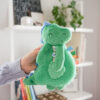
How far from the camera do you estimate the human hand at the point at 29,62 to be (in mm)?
709

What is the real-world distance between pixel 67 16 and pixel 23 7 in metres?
0.38

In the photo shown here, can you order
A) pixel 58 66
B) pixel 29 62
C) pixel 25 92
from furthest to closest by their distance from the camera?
1. pixel 25 92
2. pixel 29 62
3. pixel 58 66

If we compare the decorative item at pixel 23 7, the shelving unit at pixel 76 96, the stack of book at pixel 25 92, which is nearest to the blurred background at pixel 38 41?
the decorative item at pixel 23 7

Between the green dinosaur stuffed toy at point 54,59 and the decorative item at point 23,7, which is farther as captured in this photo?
the decorative item at point 23,7

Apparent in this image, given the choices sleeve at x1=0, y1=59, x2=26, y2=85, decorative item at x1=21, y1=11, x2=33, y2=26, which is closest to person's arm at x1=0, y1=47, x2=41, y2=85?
sleeve at x1=0, y1=59, x2=26, y2=85

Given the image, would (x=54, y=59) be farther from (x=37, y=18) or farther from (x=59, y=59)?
(x=37, y=18)

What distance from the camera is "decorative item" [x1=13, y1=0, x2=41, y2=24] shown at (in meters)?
1.23

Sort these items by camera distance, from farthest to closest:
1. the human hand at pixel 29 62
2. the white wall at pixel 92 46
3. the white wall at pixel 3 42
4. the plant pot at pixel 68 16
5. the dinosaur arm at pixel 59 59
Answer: the white wall at pixel 92 46 → the plant pot at pixel 68 16 → the white wall at pixel 3 42 → the human hand at pixel 29 62 → the dinosaur arm at pixel 59 59

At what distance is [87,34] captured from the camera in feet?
6.00

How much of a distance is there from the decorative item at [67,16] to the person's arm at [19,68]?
0.68 metres

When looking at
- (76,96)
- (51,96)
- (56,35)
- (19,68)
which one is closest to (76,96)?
(76,96)

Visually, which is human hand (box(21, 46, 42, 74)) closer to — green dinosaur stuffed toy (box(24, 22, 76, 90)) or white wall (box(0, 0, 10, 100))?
green dinosaur stuffed toy (box(24, 22, 76, 90))

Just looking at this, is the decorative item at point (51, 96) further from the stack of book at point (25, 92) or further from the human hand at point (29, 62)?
the human hand at point (29, 62)

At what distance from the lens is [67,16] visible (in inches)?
55.3
